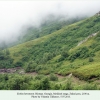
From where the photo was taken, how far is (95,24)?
200 m

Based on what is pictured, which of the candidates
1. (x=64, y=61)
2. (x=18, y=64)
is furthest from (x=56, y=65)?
(x=18, y=64)

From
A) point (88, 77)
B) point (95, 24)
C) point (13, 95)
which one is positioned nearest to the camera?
point (13, 95)

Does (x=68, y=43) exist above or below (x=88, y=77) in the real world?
above

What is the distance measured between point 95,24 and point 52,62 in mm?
67244

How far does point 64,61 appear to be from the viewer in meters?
136

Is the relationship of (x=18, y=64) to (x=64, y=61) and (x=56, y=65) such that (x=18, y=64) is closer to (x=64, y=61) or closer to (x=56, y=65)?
(x=64, y=61)

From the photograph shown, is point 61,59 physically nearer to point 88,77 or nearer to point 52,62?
point 52,62

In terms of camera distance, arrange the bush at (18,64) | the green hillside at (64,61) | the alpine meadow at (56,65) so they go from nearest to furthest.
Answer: the alpine meadow at (56,65)
the green hillside at (64,61)
the bush at (18,64)

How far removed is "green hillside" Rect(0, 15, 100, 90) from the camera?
85562mm

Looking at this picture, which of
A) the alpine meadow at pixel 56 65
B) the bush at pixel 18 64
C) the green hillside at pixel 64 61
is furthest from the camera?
the bush at pixel 18 64

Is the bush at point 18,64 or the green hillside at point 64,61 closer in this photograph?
the green hillside at point 64,61

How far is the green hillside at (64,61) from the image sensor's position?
8556 centimetres

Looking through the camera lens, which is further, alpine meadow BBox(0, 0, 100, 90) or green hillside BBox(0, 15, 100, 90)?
green hillside BBox(0, 15, 100, 90)

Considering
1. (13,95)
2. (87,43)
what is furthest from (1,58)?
(13,95)
